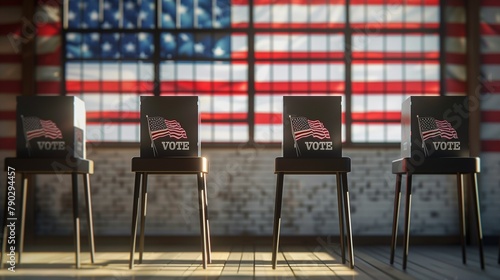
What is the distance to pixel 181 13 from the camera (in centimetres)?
778

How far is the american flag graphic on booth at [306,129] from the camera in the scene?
5.41 meters

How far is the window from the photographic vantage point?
Answer: 7.69m

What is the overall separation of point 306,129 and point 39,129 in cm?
196

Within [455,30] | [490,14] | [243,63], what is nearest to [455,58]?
[455,30]

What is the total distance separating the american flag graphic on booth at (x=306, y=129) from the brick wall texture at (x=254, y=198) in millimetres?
2228

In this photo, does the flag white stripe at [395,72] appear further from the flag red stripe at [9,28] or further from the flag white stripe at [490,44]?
the flag red stripe at [9,28]

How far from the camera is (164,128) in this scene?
17.7ft

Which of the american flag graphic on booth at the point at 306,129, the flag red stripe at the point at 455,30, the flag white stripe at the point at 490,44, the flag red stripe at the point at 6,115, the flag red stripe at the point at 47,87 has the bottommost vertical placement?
the american flag graphic on booth at the point at 306,129

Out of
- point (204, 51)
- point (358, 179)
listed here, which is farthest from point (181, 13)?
point (358, 179)

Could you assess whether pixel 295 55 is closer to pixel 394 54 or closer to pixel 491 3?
pixel 394 54

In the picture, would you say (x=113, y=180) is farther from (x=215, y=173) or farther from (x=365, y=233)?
(x=365, y=233)

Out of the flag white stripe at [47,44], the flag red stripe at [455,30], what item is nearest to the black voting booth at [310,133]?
the flag red stripe at [455,30]

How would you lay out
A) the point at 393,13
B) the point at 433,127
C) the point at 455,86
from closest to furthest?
1. the point at 433,127
2. the point at 455,86
3. the point at 393,13

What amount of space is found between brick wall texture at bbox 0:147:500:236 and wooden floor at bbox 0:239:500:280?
0.30 meters
